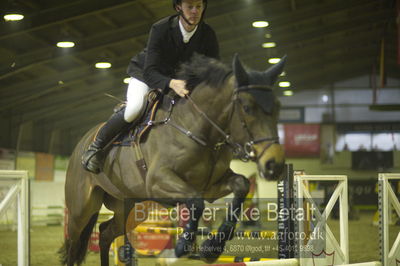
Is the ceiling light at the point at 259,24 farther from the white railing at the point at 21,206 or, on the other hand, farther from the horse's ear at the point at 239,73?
the horse's ear at the point at 239,73

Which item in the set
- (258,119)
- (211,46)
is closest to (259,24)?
(211,46)

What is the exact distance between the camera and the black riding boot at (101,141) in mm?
4066

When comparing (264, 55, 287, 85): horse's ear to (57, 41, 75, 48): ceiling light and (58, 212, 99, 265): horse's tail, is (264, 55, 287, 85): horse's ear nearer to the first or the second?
(58, 212, 99, 265): horse's tail

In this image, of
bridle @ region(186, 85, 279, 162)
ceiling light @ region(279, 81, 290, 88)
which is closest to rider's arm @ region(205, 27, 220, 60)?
bridle @ region(186, 85, 279, 162)

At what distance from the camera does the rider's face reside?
11.6 ft

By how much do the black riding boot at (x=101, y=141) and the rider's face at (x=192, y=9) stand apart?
33.6 inches

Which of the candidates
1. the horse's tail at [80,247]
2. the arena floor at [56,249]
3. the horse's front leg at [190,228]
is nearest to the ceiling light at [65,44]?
the arena floor at [56,249]

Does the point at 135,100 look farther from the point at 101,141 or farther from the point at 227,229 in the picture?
the point at 227,229

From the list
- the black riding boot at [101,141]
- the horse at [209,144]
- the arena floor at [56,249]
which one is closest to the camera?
the horse at [209,144]

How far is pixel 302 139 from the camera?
2280 centimetres

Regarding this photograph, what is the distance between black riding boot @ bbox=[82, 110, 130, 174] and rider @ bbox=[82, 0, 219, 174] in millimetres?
36

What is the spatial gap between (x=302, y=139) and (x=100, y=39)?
13183mm

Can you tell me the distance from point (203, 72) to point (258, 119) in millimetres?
598

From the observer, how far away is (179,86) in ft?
11.6
